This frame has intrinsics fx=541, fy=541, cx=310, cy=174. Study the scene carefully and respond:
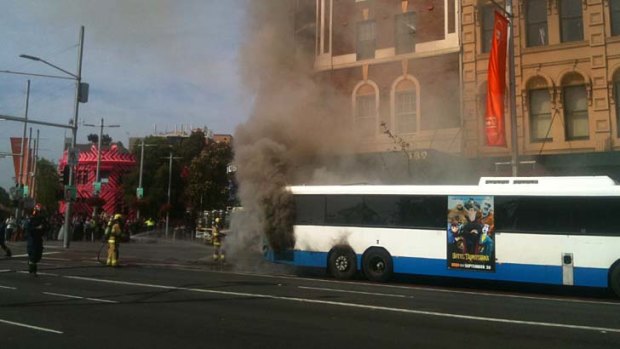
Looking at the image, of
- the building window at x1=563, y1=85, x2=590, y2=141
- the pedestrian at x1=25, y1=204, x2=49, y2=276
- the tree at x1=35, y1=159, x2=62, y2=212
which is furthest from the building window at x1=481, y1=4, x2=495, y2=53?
the tree at x1=35, y1=159, x2=62, y2=212

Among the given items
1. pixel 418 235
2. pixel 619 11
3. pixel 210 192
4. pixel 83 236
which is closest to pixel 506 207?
pixel 418 235

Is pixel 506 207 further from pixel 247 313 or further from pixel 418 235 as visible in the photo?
pixel 247 313

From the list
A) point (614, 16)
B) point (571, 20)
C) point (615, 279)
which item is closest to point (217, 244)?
point (615, 279)

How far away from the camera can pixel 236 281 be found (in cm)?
1132

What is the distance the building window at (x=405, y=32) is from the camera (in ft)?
60.0

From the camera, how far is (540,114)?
1658 centimetres

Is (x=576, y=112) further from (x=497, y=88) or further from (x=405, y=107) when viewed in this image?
(x=405, y=107)

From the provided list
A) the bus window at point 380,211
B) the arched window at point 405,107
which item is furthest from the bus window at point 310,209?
the arched window at point 405,107

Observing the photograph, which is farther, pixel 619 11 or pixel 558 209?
pixel 619 11

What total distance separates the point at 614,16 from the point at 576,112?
2892mm

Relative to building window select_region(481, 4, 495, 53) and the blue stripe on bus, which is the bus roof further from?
building window select_region(481, 4, 495, 53)

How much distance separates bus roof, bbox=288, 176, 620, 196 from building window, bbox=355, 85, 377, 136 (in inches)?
232

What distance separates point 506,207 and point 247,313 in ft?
19.9

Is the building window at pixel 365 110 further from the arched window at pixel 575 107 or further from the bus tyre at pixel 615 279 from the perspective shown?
the bus tyre at pixel 615 279
